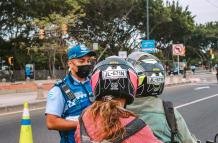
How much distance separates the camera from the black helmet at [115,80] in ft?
8.61

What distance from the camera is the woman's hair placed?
2.31 m

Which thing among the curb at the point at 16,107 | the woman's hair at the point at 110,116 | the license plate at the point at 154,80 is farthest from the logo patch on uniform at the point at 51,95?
the curb at the point at 16,107

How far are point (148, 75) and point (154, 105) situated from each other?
23cm

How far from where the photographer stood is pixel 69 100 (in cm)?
451

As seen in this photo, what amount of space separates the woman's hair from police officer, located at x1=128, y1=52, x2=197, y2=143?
26.1 inches

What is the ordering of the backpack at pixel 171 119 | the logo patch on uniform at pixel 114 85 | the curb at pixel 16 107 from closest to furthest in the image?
the logo patch on uniform at pixel 114 85 → the backpack at pixel 171 119 → the curb at pixel 16 107

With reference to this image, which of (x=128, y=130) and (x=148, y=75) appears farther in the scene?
(x=148, y=75)

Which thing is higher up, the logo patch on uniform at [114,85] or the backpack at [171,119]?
the logo patch on uniform at [114,85]

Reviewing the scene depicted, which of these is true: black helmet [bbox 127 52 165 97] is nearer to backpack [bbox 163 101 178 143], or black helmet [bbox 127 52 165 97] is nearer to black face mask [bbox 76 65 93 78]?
backpack [bbox 163 101 178 143]

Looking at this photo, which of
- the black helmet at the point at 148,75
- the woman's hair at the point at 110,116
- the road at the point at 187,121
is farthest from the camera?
the road at the point at 187,121

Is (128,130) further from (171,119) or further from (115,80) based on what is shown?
(171,119)

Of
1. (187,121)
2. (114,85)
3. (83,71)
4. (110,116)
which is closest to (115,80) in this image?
(114,85)

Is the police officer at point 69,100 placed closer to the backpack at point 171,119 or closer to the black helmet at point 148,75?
the black helmet at point 148,75

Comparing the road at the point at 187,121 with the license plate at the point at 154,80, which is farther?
the road at the point at 187,121
